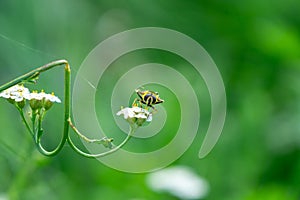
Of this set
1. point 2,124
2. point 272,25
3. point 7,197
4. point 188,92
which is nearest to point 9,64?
point 2,124

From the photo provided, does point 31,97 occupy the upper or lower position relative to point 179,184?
lower

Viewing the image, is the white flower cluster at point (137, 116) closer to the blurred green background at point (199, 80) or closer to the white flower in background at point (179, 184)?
the blurred green background at point (199, 80)

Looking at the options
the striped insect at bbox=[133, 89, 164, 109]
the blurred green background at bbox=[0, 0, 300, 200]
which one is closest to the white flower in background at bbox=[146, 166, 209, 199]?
the blurred green background at bbox=[0, 0, 300, 200]

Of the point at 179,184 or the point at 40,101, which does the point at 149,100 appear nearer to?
the point at 40,101

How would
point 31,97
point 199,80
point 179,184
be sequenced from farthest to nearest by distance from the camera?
point 199,80 < point 179,184 < point 31,97

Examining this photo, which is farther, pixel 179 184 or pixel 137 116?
pixel 179 184

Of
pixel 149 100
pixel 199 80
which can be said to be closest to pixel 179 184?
pixel 199 80

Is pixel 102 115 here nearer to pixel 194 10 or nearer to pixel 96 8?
pixel 96 8
